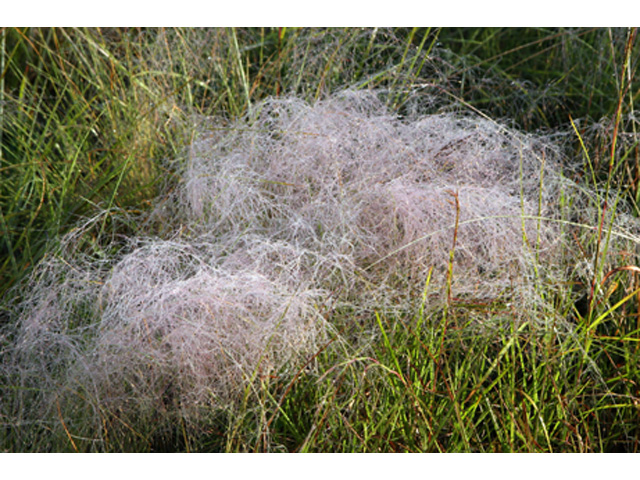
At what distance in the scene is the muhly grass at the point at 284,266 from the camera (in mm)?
1299

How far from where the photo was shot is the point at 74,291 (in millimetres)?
1479

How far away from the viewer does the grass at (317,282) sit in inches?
50.1

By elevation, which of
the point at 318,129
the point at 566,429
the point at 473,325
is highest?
the point at 318,129

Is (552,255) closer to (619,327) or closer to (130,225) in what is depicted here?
(619,327)

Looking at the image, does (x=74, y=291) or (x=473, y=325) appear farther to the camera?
(x=74, y=291)

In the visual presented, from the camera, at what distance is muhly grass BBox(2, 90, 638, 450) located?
51.1 inches

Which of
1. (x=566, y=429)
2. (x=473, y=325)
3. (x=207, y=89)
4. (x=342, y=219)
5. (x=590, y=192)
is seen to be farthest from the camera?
(x=207, y=89)

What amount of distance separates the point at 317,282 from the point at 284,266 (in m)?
0.08

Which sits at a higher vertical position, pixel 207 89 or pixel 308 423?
pixel 207 89

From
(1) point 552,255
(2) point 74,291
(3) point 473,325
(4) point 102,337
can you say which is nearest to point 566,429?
(3) point 473,325

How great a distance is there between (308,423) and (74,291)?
0.59 metres

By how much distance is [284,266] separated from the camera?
1365 millimetres

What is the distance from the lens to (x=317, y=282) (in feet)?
4.61

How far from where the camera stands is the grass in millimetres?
1272
